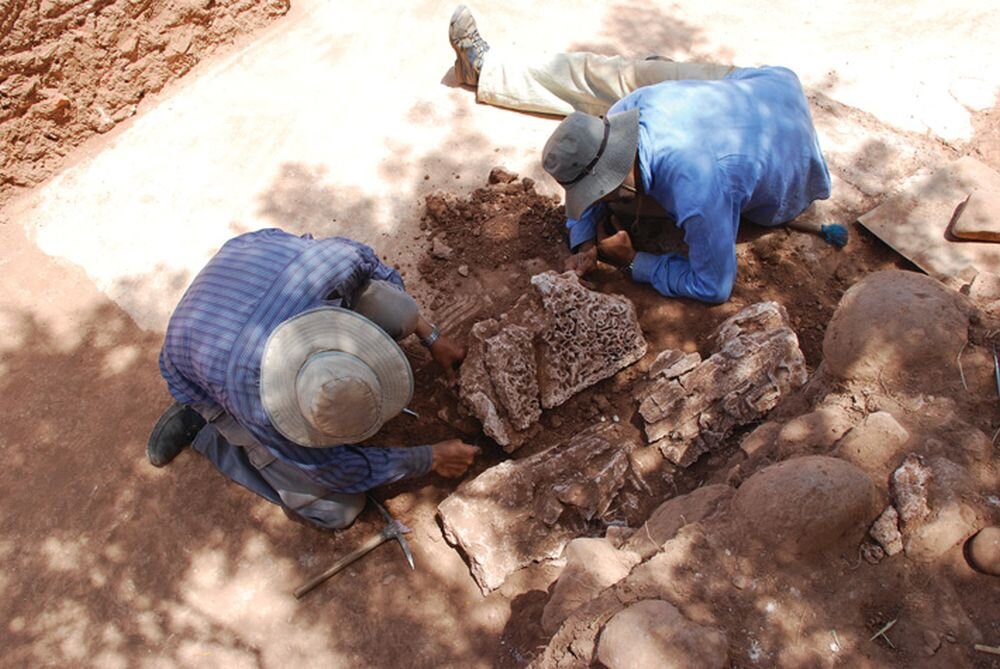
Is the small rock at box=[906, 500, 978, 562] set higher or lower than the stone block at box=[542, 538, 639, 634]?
higher

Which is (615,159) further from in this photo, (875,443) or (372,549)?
(372,549)

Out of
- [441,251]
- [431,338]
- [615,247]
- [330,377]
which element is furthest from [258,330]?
[615,247]

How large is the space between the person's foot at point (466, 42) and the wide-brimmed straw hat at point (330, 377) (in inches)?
109

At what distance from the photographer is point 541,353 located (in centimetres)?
342

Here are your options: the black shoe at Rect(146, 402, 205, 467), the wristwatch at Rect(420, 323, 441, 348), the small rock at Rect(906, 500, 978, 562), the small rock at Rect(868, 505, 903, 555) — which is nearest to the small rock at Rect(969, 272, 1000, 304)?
the small rock at Rect(906, 500, 978, 562)

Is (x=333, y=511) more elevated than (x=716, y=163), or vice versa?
(x=716, y=163)

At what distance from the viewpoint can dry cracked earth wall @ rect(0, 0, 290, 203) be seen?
4.51 m

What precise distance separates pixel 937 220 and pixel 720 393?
1.93m

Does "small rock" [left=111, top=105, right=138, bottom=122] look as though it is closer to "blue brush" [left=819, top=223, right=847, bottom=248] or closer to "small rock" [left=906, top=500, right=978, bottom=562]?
"blue brush" [left=819, top=223, right=847, bottom=248]

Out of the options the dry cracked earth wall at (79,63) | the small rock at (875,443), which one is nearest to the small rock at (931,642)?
the small rock at (875,443)

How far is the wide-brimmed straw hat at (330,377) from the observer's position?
8.04 feet

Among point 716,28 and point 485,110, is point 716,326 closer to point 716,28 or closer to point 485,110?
point 485,110

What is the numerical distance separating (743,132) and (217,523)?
3.14 metres

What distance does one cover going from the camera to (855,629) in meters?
2.11
